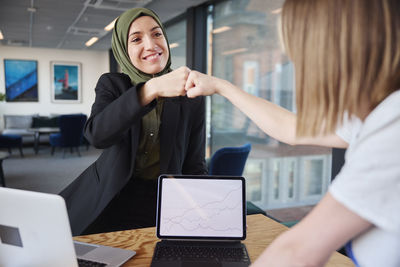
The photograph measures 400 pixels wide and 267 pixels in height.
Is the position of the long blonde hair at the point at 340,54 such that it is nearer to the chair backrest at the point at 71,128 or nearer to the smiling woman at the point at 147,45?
the smiling woman at the point at 147,45

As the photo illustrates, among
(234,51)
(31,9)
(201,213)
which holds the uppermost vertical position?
(31,9)

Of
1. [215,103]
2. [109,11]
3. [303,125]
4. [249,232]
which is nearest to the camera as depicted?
[303,125]

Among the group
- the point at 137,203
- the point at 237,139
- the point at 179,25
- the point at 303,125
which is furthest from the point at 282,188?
the point at 179,25

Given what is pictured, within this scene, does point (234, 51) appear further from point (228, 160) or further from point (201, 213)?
point (201, 213)

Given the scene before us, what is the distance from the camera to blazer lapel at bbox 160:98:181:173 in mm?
1495

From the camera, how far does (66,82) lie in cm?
1106

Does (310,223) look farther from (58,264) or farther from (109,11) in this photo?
(109,11)

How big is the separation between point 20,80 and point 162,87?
1083 cm

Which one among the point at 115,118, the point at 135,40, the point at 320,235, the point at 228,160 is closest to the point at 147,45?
the point at 135,40

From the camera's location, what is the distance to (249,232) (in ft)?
4.22

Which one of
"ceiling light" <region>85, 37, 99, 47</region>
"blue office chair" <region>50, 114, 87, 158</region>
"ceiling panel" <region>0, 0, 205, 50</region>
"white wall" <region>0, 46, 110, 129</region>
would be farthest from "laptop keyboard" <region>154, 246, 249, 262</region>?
"white wall" <region>0, 46, 110, 129</region>

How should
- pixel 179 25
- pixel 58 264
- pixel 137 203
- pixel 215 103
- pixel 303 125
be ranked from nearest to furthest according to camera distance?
pixel 303 125 → pixel 58 264 → pixel 137 203 → pixel 215 103 → pixel 179 25

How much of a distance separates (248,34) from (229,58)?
0.56 meters

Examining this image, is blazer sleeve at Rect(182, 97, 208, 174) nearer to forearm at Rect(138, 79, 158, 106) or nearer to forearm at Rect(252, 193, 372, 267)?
forearm at Rect(138, 79, 158, 106)
